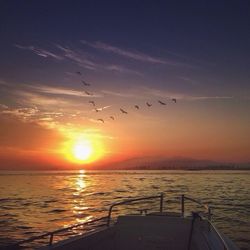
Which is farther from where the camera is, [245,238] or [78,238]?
[245,238]

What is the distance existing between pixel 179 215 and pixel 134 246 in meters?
1.87

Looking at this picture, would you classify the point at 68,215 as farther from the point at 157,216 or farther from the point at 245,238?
the point at 157,216

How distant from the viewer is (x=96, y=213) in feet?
109

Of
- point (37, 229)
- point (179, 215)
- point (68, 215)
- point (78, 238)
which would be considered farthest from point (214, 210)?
point (78, 238)

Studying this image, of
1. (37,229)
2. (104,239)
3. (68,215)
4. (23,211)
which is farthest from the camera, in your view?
(23,211)

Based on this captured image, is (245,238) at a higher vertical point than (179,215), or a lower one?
lower

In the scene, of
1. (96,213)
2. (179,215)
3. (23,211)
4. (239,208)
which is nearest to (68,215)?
(96,213)

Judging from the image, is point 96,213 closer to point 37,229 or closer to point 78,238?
point 37,229

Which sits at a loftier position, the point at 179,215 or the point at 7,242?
the point at 179,215

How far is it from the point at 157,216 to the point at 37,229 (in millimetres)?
15169

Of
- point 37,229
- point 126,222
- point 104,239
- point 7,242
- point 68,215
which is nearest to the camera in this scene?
point 104,239

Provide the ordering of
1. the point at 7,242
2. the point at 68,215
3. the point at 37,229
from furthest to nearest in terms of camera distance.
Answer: the point at 68,215, the point at 37,229, the point at 7,242

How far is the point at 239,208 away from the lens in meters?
35.1

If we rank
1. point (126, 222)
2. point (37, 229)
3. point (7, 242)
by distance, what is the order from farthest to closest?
1. point (37, 229)
2. point (7, 242)
3. point (126, 222)
